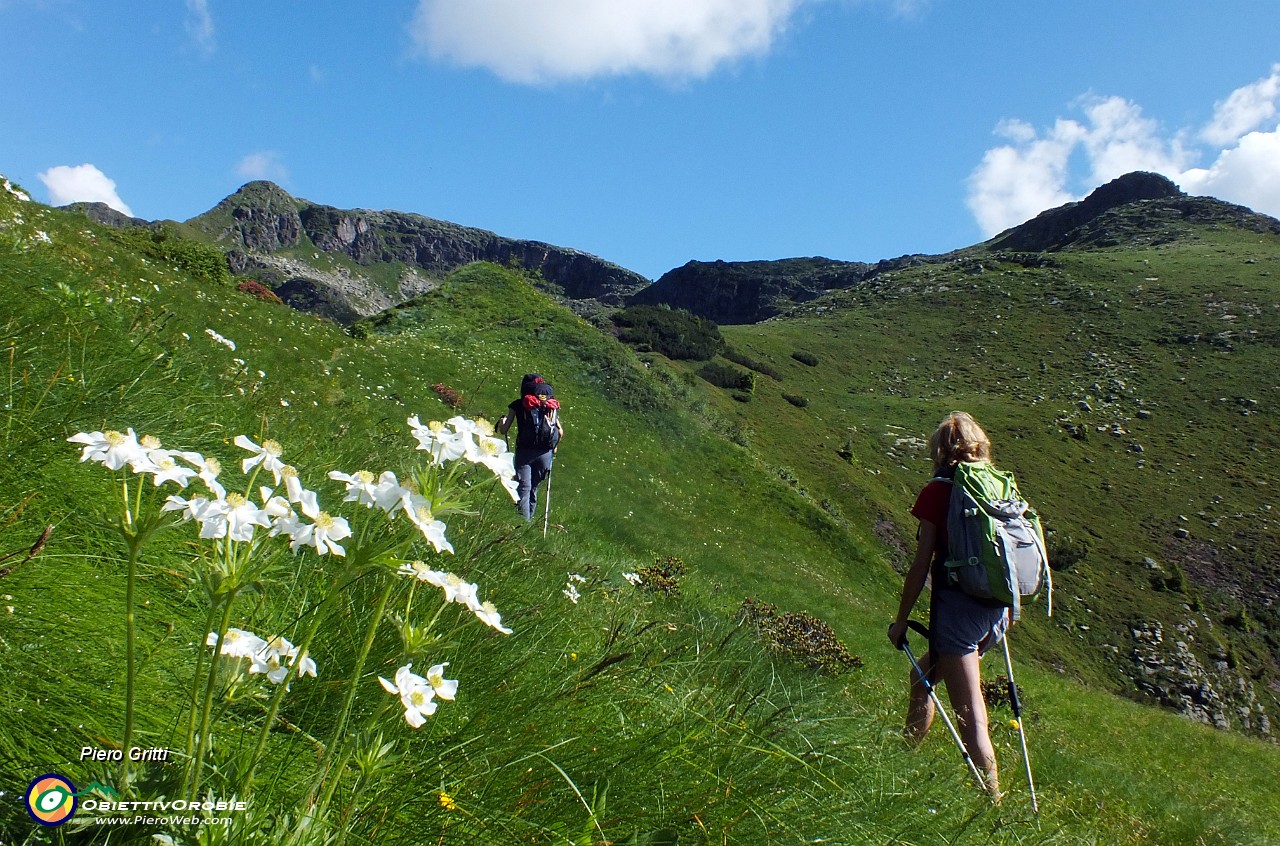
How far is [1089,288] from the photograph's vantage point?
79250 millimetres

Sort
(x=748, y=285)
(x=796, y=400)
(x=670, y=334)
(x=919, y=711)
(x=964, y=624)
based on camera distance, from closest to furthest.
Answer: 1. (x=964, y=624)
2. (x=919, y=711)
3. (x=796, y=400)
4. (x=670, y=334)
5. (x=748, y=285)

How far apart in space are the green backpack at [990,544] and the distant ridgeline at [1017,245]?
331ft

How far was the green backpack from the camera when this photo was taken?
14.2 ft

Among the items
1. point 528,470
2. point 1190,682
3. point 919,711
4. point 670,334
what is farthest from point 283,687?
point 670,334

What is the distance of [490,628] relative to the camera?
314 centimetres

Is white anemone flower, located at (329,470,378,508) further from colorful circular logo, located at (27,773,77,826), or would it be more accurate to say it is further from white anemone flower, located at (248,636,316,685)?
colorful circular logo, located at (27,773,77,826)

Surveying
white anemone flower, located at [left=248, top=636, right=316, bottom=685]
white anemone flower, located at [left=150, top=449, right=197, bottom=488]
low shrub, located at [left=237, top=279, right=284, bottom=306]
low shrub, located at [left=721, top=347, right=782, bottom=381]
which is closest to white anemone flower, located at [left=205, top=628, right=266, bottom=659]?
white anemone flower, located at [left=248, top=636, right=316, bottom=685]

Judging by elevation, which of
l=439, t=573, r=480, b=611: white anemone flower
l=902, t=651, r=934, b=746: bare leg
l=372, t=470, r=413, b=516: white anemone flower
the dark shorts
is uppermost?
l=372, t=470, r=413, b=516: white anemone flower

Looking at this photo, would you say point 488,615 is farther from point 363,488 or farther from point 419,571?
point 363,488

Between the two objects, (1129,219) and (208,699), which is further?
(1129,219)

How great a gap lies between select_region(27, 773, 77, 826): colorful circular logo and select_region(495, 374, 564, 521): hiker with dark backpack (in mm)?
8763

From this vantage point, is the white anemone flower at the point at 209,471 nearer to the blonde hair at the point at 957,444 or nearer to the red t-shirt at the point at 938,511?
the red t-shirt at the point at 938,511

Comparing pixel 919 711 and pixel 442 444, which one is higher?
pixel 442 444

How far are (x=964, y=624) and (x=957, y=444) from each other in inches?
48.7
